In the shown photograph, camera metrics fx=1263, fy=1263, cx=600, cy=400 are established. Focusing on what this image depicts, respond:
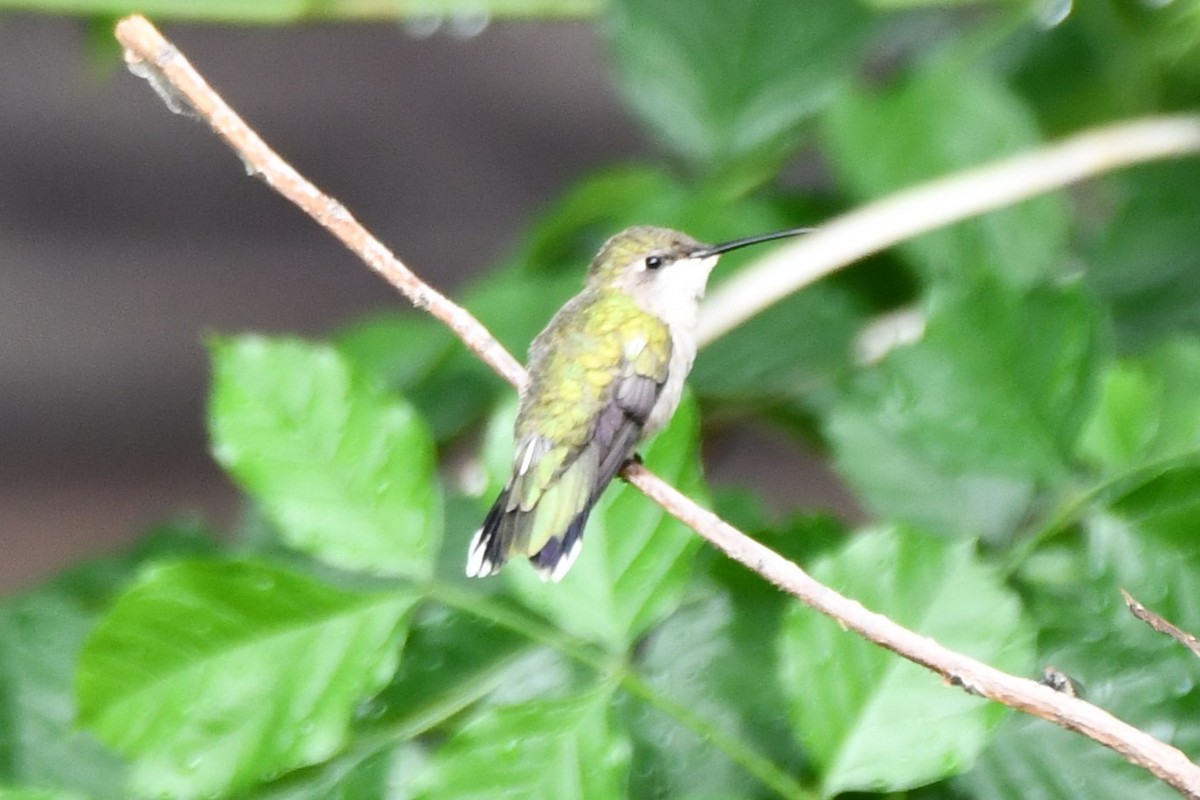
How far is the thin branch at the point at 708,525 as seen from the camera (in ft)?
1.82

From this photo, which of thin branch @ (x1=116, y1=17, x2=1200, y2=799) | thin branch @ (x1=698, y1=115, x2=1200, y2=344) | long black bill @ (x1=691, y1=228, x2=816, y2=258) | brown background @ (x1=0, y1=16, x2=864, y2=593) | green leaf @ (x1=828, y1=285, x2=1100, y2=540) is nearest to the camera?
thin branch @ (x1=116, y1=17, x2=1200, y2=799)

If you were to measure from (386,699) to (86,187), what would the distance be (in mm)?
2215

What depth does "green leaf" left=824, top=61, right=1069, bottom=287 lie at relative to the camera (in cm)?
123

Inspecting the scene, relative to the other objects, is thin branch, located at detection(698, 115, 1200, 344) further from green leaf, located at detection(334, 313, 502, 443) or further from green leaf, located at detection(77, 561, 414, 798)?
green leaf, located at detection(77, 561, 414, 798)

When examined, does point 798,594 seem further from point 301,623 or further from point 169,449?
point 169,449

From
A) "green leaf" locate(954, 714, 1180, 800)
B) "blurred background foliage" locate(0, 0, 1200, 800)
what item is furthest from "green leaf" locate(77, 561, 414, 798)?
"green leaf" locate(954, 714, 1180, 800)

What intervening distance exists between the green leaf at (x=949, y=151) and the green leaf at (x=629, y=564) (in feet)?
1.85

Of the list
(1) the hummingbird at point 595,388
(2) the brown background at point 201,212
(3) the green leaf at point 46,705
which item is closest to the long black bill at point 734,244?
(1) the hummingbird at point 595,388

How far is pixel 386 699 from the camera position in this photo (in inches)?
30.0

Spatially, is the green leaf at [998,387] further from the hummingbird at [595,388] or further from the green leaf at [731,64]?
the green leaf at [731,64]

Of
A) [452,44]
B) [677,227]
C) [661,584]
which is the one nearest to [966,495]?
[661,584]

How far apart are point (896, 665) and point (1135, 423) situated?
28cm

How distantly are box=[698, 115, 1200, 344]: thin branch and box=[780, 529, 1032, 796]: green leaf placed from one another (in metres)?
0.45

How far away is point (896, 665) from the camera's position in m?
0.68
